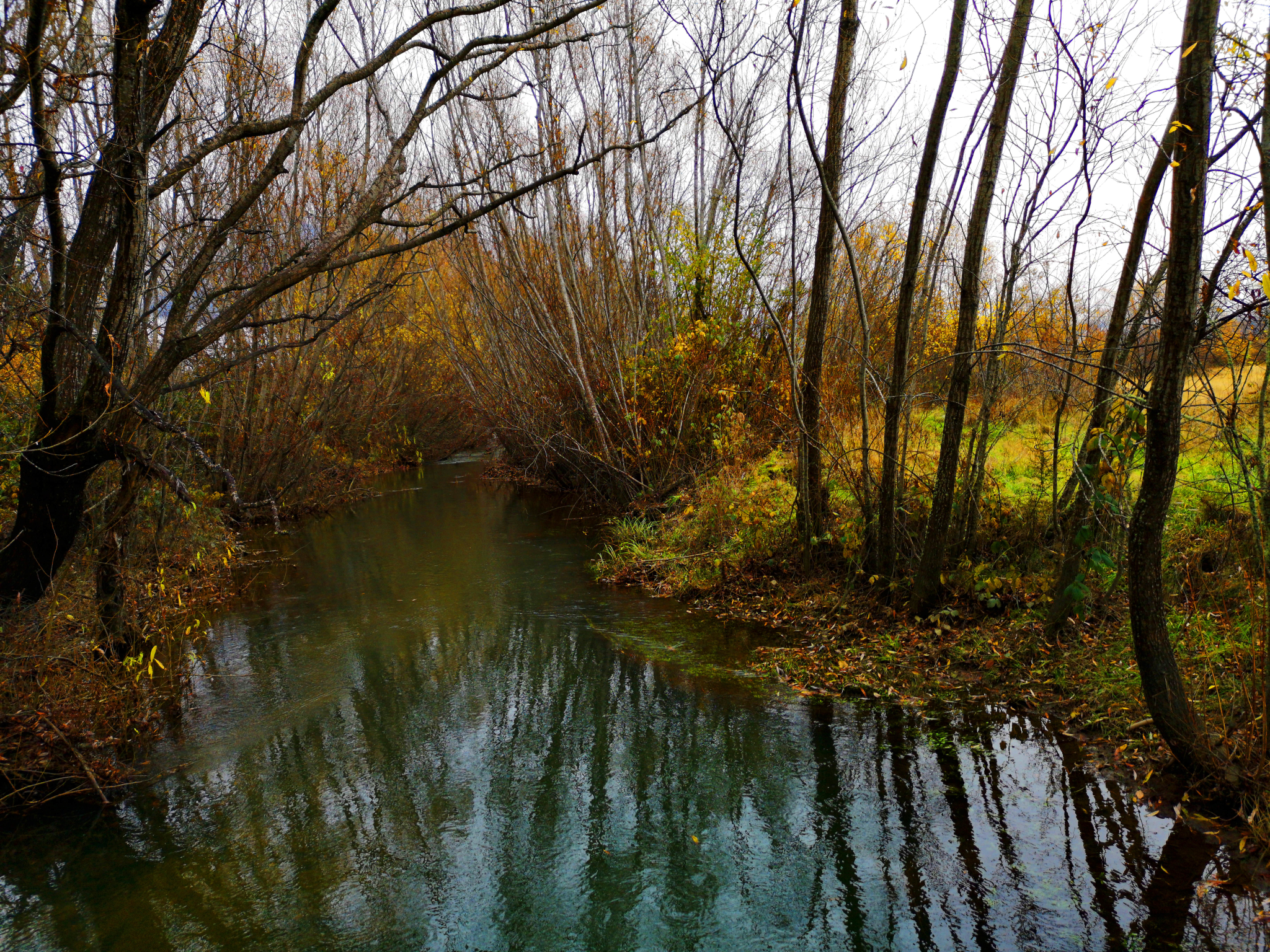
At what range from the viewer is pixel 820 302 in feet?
21.7

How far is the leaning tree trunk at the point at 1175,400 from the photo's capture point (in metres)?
3.09

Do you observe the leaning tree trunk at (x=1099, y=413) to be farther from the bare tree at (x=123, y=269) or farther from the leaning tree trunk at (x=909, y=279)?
the bare tree at (x=123, y=269)

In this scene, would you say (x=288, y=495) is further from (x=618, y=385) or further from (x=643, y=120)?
(x=643, y=120)

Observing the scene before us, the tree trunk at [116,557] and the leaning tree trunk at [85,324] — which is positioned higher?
the leaning tree trunk at [85,324]

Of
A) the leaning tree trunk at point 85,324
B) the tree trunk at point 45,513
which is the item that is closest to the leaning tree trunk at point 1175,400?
the leaning tree trunk at point 85,324

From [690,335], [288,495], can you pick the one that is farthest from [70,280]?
[288,495]

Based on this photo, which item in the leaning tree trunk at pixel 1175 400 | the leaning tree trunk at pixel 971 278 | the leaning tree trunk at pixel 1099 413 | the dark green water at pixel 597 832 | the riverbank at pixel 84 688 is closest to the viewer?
the leaning tree trunk at pixel 1175 400

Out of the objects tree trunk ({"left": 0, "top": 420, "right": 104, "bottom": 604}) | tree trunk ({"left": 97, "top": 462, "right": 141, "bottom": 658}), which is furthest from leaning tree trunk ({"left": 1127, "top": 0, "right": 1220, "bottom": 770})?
tree trunk ({"left": 97, "top": 462, "right": 141, "bottom": 658})

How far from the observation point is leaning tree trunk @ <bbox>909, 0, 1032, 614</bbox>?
522 cm

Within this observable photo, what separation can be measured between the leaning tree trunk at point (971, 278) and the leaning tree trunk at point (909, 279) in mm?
314

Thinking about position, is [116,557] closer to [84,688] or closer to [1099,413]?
[84,688]

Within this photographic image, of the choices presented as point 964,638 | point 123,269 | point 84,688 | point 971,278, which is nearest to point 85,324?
point 123,269

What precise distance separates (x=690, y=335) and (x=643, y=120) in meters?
3.13

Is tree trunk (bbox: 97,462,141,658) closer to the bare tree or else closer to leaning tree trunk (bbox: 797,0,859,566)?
the bare tree
